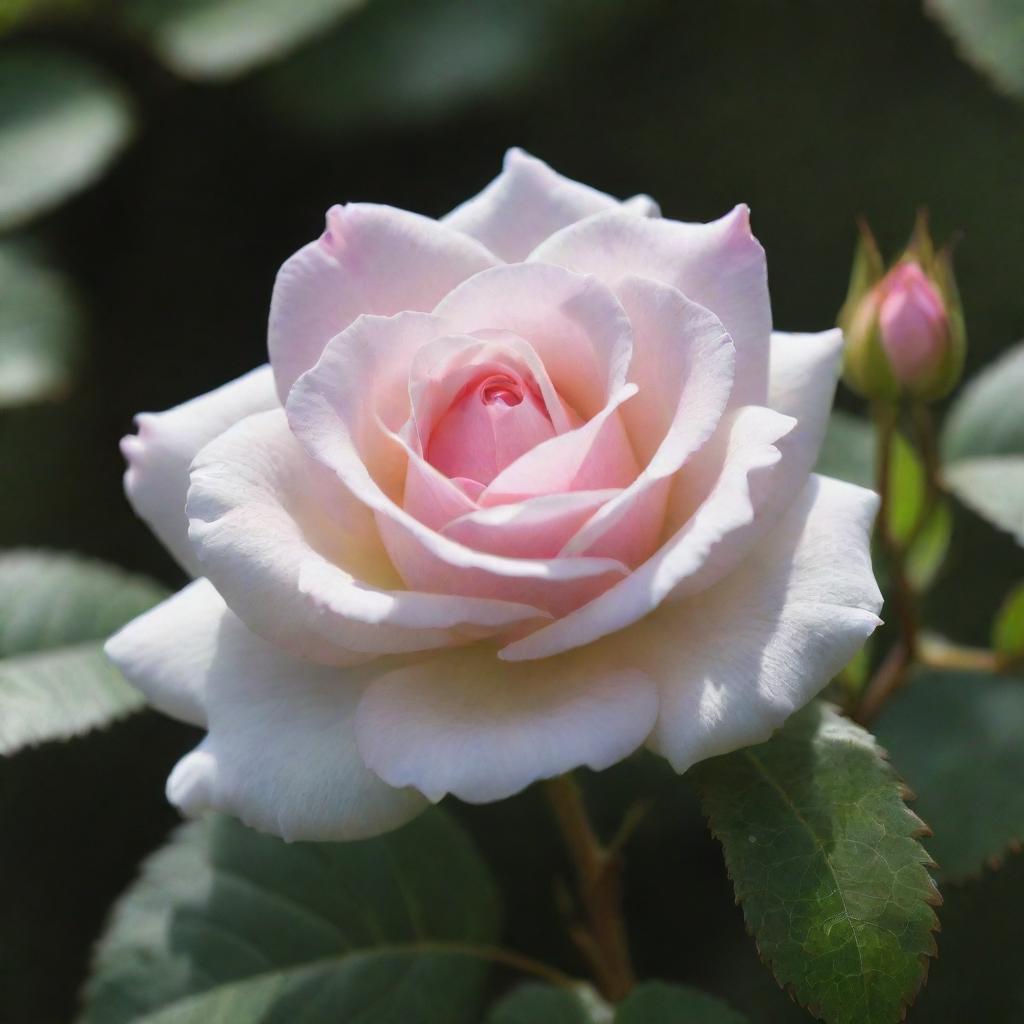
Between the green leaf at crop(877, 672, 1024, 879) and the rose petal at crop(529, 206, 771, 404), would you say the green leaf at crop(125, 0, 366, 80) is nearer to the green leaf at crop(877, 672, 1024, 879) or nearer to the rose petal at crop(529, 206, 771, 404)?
the rose petal at crop(529, 206, 771, 404)

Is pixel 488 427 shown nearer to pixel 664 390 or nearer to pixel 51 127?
pixel 664 390

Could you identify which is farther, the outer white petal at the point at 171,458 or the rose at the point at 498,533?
the outer white petal at the point at 171,458

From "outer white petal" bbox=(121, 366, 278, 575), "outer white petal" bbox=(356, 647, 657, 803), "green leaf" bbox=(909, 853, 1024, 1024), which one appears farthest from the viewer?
"green leaf" bbox=(909, 853, 1024, 1024)

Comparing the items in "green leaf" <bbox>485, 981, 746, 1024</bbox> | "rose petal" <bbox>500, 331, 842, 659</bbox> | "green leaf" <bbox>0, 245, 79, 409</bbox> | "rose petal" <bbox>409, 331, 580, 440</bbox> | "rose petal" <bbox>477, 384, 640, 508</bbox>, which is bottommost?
"green leaf" <bbox>485, 981, 746, 1024</bbox>

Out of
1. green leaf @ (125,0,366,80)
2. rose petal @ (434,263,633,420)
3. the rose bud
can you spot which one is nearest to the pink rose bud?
the rose bud

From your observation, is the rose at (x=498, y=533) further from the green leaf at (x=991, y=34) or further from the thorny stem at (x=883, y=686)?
the green leaf at (x=991, y=34)

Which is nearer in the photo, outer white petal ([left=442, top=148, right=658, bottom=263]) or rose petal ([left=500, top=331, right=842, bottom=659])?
rose petal ([left=500, top=331, right=842, bottom=659])

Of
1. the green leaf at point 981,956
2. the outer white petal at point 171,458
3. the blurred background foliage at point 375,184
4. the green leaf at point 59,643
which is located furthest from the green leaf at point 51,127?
the green leaf at point 981,956
